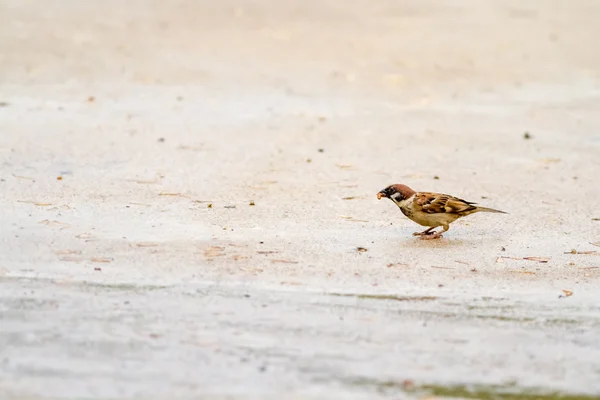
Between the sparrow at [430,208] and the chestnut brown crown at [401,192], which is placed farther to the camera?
the chestnut brown crown at [401,192]

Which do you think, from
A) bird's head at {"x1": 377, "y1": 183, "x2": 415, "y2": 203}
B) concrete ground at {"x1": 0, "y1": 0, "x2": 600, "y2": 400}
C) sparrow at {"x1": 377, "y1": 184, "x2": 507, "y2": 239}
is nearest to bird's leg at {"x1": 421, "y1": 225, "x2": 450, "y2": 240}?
sparrow at {"x1": 377, "y1": 184, "x2": 507, "y2": 239}

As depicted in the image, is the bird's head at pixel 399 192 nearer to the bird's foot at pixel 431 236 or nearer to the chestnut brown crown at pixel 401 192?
the chestnut brown crown at pixel 401 192

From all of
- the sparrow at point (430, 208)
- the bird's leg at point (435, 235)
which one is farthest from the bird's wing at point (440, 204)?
the bird's leg at point (435, 235)

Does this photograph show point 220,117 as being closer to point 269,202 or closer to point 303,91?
point 303,91

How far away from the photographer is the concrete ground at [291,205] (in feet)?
18.6

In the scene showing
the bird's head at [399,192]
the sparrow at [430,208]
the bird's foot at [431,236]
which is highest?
the bird's head at [399,192]

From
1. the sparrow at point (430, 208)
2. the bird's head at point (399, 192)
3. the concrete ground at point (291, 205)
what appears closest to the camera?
the concrete ground at point (291, 205)

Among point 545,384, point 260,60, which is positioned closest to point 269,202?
point 545,384

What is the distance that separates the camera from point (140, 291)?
6.68 metres

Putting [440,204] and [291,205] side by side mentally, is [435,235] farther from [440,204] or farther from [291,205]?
[291,205]

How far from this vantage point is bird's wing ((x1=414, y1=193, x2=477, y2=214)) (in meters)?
8.27

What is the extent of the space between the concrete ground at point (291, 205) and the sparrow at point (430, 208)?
0.17 meters

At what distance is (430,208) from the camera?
825cm

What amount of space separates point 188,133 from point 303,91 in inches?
96.7
